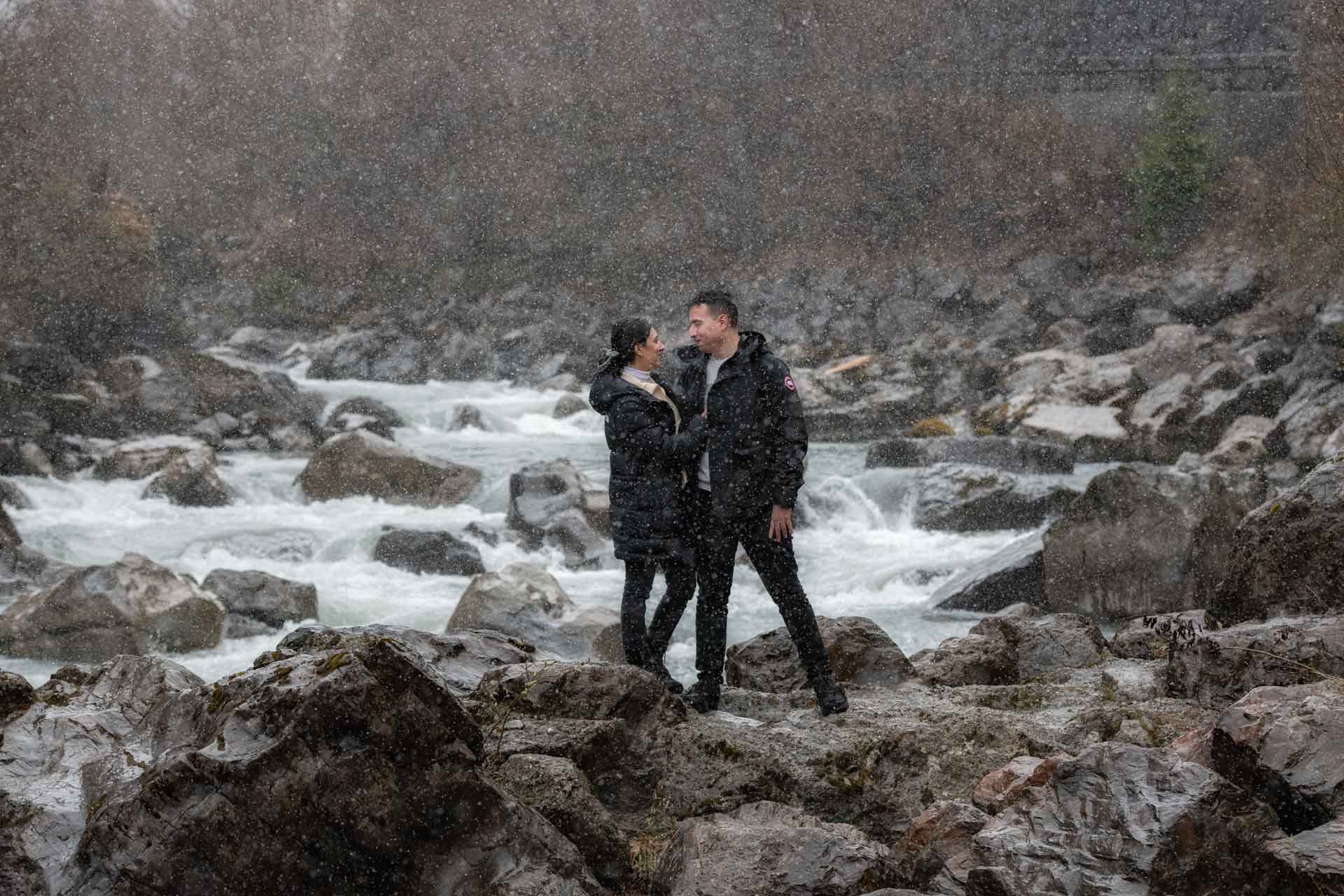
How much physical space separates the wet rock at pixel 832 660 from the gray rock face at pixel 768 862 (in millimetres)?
1889

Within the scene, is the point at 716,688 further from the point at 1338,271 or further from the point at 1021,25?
the point at 1021,25

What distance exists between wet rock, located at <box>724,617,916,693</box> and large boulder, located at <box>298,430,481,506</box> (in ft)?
29.2

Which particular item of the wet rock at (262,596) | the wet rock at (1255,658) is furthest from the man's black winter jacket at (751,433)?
the wet rock at (262,596)

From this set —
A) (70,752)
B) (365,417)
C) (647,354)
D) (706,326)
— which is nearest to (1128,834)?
(706,326)

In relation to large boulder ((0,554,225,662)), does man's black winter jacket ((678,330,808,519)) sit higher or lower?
higher

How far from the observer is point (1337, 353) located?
1645 cm

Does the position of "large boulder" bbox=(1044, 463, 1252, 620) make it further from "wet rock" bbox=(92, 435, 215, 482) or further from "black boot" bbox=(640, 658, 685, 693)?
"wet rock" bbox=(92, 435, 215, 482)

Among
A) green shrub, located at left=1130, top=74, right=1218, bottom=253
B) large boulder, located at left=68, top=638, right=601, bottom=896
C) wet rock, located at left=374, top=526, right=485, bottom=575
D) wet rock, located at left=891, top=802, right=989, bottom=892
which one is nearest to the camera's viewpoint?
large boulder, located at left=68, top=638, right=601, bottom=896

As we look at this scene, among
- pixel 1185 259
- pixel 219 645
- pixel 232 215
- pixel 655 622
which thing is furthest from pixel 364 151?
pixel 655 622

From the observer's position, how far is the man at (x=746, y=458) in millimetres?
4043

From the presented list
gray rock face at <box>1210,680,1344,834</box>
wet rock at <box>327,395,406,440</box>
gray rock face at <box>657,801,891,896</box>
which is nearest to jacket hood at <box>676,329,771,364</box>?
gray rock face at <box>657,801,891,896</box>

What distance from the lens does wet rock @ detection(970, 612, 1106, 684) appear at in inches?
234

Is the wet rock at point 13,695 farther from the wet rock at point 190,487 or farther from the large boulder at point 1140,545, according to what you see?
the wet rock at point 190,487

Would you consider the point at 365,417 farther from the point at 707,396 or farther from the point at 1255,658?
the point at 1255,658
